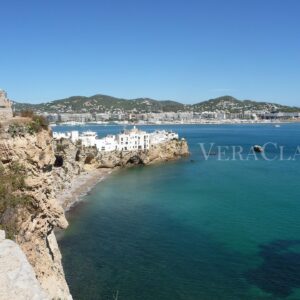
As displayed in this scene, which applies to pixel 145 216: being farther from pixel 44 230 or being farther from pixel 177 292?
pixel 44 230

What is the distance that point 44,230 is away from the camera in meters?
14.6

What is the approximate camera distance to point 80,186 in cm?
5084

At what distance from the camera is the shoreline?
41847 millimetres

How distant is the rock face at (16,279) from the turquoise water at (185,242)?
1420cm

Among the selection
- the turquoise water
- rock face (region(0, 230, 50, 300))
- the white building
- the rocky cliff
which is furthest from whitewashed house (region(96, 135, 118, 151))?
rock face (region(0, 230, 50, 300))

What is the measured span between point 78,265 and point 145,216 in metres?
11.9

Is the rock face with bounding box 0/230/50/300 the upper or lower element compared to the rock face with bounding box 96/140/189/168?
upper

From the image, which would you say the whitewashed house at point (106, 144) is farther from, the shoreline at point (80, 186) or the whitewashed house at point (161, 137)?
the whitewashed house at point (161, 137)

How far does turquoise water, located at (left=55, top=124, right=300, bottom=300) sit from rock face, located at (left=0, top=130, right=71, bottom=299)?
7.07 metres

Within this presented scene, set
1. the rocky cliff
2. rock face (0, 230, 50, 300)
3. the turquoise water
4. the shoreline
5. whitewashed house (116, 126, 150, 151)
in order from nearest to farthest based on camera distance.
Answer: rock face (0, 230, 50, 300), the rocky cliff, the turquoise water, the shoreline, whitewashed house (116, 126, 150, 151)

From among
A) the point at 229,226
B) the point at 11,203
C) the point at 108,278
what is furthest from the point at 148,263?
the point at 11,203

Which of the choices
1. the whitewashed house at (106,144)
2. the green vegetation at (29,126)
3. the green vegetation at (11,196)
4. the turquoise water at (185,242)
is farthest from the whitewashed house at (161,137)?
the green vegetation at (11,196)

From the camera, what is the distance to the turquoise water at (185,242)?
2162 centimetres

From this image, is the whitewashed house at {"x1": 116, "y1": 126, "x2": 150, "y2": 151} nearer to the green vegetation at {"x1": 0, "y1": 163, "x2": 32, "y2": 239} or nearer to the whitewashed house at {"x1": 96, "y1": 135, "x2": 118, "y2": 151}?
the whitewashed house at {"x1": 96, "y1": 135, "x2": 118, "y2": 151}
